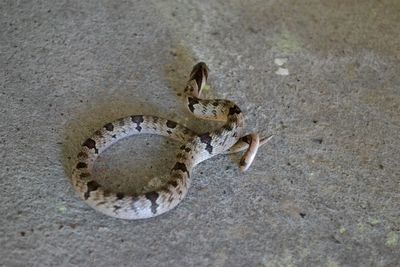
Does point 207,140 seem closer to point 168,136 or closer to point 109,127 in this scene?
point 168,136

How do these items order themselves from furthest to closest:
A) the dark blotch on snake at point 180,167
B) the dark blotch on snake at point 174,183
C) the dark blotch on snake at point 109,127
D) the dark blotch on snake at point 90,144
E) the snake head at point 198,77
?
the snake head at point 198,77 < the dark blotch on snake at point 109,127 < the dark blotch on snake at point 90,144 < the dark blotch on snake at point 180,167 < the dark blotch on snake at point 174,183

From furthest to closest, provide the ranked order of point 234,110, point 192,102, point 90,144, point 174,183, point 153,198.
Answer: point 192,102, point 234,110, point 90,144, point 174,183, point 153,198

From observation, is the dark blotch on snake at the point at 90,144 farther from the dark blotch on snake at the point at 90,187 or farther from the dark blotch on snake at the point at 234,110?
the dark blotch on snake at the point at 234,110

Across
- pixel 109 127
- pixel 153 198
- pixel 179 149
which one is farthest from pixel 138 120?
pixel 153 198

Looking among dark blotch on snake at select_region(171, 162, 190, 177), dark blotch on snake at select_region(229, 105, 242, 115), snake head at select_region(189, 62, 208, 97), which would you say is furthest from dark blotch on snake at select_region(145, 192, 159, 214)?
snake head at select_region(189, 62, 208, 97)

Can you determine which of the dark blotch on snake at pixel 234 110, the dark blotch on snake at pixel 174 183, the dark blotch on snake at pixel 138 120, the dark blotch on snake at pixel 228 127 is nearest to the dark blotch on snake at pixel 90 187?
the dark blotch on snake at pixel 174 183

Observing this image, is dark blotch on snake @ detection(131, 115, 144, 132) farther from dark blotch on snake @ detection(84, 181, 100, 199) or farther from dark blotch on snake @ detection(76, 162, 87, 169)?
dark blotch on snake @ detection(84, 181, 100, 199)

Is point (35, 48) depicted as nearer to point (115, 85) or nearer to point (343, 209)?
point (115, 85)
